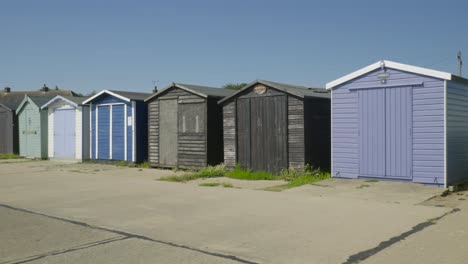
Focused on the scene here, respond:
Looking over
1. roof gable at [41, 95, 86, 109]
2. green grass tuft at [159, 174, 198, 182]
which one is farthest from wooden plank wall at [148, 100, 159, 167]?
roof gable at [41, 95, 86, 109]

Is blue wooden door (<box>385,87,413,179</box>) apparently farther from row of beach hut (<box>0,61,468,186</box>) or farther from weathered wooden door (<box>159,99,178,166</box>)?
weathered wooden door (<box>159,99,178,166</box>)

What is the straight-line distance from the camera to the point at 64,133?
2316 cm

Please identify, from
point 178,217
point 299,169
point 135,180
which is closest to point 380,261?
point 178,217

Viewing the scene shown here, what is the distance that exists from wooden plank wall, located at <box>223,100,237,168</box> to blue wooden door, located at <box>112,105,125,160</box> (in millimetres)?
5427

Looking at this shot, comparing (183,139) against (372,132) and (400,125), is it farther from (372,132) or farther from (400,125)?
(400,125)

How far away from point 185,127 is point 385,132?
7.49 metres

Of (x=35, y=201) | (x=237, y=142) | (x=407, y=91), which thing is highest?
(x=407, y=91)

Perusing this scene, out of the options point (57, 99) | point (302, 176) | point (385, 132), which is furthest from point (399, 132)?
point (57, 99)

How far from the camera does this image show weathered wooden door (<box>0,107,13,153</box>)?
26.4 meters

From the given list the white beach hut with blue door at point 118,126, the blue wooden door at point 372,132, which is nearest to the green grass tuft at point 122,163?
the white beach hut with blue door at point 118,126

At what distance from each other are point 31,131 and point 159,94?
31.3 ft

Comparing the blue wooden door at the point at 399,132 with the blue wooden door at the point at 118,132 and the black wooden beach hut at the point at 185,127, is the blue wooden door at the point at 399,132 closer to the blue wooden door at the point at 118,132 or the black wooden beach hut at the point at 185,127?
the black wooden beach hut at the point at 185,127

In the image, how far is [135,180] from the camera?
50.3 feet

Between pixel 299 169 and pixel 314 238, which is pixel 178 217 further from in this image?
pixel 299 169
